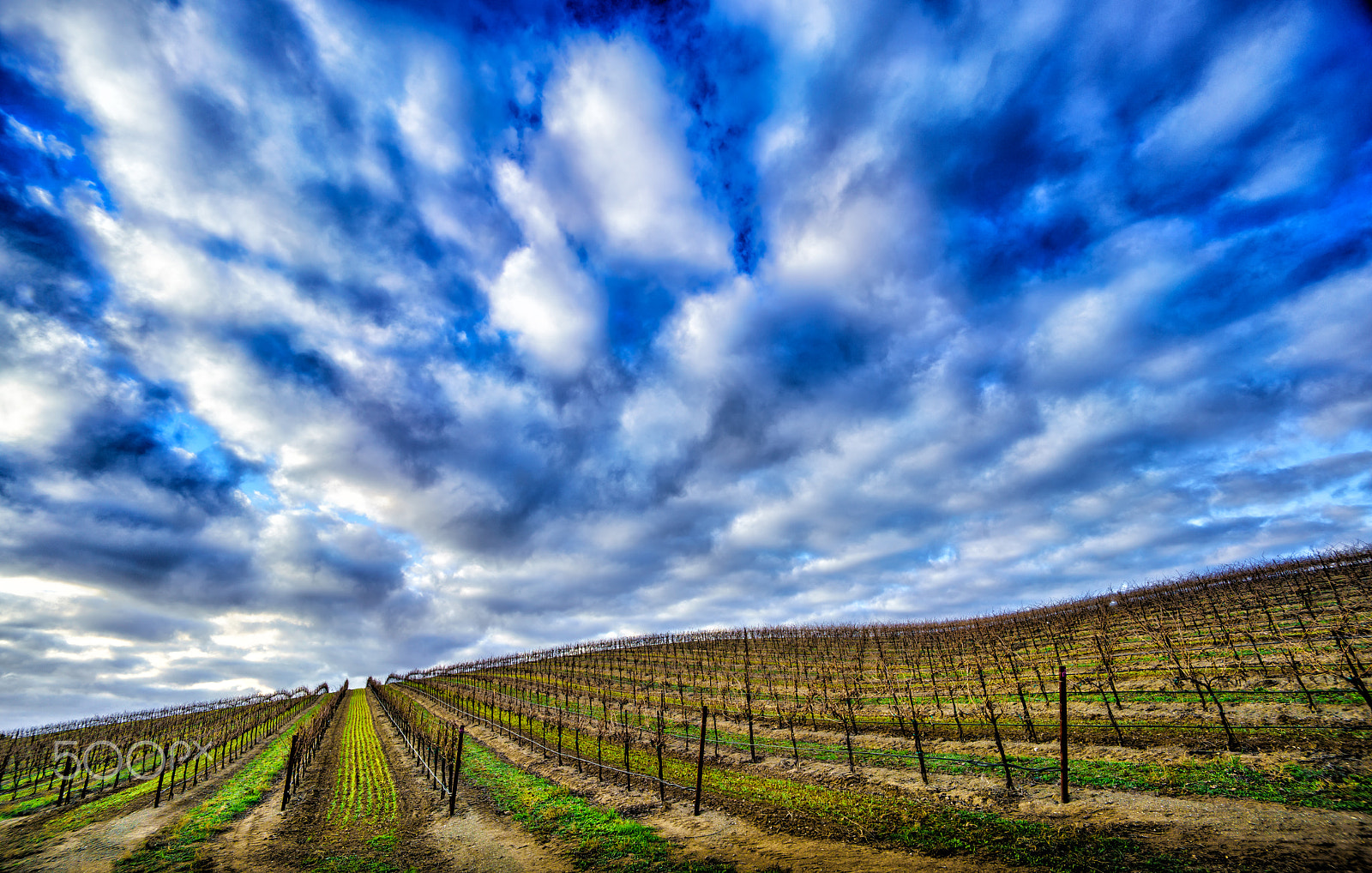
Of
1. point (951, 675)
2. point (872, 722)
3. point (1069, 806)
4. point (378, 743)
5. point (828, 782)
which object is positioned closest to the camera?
point (1069, 806)

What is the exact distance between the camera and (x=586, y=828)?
18391 millimetres

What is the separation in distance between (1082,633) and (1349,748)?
43.9 metres

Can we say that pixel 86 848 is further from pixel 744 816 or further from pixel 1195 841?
pixel 1195 841

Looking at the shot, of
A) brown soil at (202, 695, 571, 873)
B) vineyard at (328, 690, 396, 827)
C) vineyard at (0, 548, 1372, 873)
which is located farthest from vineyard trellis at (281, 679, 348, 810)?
vineyard at (328, 690, 396, 827)

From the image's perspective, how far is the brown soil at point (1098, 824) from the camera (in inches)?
433

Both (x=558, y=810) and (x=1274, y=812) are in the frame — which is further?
(x=558, y=810)

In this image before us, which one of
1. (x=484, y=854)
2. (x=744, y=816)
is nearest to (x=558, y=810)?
(x=484, y=854)

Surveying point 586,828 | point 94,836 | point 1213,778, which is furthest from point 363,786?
point 1213,778

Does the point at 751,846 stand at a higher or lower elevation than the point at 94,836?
higher

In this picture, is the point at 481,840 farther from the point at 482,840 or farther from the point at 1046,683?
the point at 1046,683

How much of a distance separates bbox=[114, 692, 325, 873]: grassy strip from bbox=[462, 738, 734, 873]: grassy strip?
37.2 feet

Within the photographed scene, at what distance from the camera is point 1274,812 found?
12539mm

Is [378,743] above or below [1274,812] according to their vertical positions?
below

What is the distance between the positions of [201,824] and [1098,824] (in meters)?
37.1
